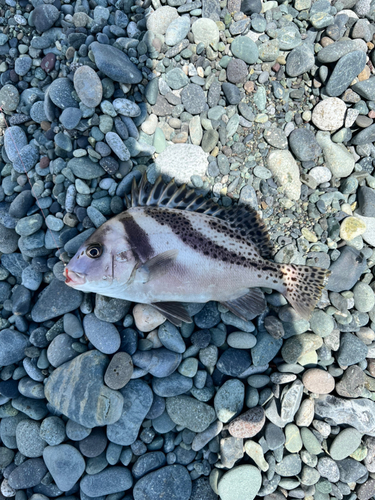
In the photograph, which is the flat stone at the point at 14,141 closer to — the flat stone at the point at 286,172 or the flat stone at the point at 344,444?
the flat stone at the point at 286,172

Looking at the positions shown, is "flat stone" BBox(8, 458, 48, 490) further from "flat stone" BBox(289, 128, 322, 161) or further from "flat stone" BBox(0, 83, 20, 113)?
"flat stone" BBox(289, 128, 322, 161)

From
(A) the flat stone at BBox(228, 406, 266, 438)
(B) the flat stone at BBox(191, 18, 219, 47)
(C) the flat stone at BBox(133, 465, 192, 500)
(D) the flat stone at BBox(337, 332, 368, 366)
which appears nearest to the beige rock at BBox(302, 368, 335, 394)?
(D) the flat stone at BBox(337, 332, 368, 366)

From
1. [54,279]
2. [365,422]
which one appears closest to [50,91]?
[54,279]

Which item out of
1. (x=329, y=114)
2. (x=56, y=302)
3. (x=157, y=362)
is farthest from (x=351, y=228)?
(x=56, y=302)

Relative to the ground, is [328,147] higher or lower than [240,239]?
higher

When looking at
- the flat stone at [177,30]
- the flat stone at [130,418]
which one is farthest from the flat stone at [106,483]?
the flat stone at [177,30]

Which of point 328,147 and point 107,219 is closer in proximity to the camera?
point 107,219

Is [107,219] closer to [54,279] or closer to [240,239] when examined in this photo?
[54,279]
